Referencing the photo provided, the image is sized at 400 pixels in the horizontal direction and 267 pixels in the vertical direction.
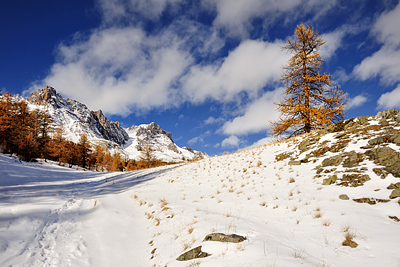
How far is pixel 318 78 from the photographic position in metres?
15.1

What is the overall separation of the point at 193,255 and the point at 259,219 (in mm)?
2635

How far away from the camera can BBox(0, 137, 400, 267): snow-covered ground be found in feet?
11.7

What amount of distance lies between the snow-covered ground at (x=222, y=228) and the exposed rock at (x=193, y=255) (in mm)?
133

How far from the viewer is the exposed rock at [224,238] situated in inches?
156

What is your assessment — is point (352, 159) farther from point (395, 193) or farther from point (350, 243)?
point (350, 243)

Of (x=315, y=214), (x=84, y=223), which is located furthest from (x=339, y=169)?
(x=84, y=223)

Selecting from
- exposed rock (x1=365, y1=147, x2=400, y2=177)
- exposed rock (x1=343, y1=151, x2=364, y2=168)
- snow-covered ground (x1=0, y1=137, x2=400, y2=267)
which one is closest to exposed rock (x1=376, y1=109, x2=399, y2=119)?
exposed rock (x1=365, y1=147, x2=400, y2=177)

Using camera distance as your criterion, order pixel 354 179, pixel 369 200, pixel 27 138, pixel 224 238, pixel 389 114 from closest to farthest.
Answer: pixel 224 238 → pixel 369 200 → pixel 354 179 → pixel 389 114 → pixel 27 138

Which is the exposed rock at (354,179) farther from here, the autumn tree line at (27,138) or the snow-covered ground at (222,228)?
the autumn tree line at (27,138)

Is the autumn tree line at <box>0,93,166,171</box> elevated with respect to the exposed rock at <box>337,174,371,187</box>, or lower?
elevated

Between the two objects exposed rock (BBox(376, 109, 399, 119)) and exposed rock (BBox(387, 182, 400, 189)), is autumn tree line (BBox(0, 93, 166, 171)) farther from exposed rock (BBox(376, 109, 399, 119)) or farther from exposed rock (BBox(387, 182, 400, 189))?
exposed rock (BBox(376, 109, 399, 119))

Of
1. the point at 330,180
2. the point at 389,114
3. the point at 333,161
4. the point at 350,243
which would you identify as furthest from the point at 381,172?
the point at 389,114

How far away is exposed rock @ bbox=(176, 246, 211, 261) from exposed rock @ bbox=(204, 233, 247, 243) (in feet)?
1.22

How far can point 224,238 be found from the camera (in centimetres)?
407
